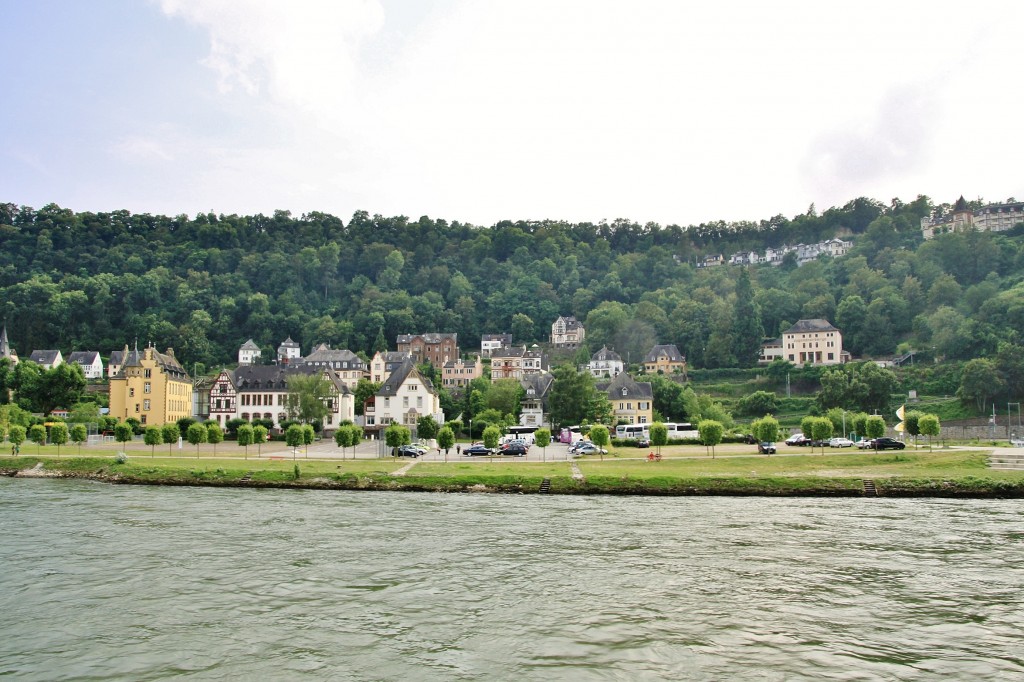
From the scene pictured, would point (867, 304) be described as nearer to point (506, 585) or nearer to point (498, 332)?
point (498, 332)

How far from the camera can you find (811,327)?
142 metres

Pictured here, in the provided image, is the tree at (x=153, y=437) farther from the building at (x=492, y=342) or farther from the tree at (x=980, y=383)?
the building at (x=492, y=342)

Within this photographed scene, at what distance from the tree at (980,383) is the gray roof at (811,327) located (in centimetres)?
3879

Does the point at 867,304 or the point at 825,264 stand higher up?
the point at 825,264

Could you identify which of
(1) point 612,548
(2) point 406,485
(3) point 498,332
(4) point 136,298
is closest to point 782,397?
(3) point 498,332

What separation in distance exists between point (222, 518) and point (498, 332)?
142 meters

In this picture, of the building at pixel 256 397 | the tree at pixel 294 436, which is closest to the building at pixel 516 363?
the building at pixel 256 397

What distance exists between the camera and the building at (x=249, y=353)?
493 feet

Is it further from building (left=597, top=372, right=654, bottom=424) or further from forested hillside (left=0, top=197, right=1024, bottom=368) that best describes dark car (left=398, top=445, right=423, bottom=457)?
forested hillside (left=0, top=197, right=1024, bottom=368)

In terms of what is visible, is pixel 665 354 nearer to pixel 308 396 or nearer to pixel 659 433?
pixel 308 396

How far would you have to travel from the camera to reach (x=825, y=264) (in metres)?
199

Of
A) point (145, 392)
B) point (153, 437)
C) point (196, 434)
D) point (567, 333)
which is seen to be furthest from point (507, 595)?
point (567, 333)

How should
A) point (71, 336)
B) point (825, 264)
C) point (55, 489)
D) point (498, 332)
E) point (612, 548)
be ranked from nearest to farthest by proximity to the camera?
1. point (612, 548)
2. point (55, 489)
3. point (71, 336)
4. point (498, 332)
5. point (825, 264)

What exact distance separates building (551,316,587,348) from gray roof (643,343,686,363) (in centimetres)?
2784
